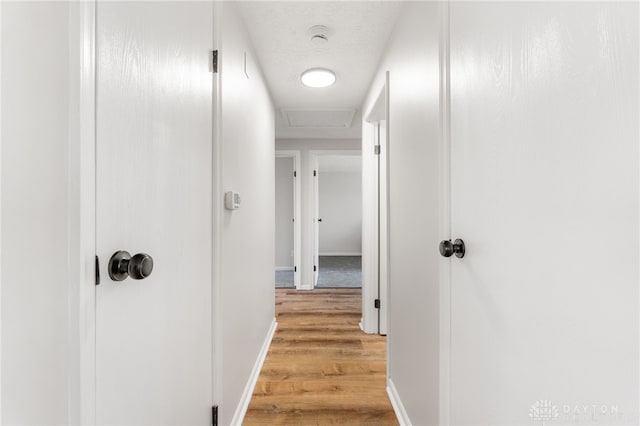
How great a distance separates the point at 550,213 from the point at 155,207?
907 mm

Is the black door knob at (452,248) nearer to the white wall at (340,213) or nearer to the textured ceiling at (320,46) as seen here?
the textured ceiling at (320,46)

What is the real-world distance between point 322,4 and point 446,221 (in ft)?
4.30

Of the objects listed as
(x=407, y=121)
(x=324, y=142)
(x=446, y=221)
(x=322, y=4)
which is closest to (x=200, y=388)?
(x=446, y=221)

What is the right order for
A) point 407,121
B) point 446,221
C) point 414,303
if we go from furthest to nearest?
point 407,121 → point 414,303 → point 446,221

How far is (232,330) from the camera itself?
147 centimetres

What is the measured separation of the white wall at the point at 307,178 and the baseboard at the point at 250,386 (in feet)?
5.68

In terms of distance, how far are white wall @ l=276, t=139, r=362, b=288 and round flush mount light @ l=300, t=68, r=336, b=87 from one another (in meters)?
1.88

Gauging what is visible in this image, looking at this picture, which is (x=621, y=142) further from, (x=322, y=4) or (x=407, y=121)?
(x=322, y=4)


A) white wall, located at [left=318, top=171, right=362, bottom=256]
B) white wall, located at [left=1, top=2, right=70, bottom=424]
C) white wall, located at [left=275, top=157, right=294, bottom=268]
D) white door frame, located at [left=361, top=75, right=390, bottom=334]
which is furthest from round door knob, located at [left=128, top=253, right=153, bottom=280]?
white wall, located at [left=318, top=171, right=362, bottom=256]

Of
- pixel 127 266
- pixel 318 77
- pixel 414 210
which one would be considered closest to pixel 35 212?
pixel 127 266

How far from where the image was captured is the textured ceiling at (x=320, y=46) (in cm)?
165

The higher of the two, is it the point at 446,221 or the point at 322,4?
the point at 322,4

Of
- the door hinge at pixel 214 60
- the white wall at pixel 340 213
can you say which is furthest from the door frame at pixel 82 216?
the white wall at pixel 340 213

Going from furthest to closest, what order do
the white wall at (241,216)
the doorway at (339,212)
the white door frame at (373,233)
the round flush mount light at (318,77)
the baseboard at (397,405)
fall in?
the doorway at (339,212)
the white door frame at (373,233)
the round flush mount light at (318,77)
the baseboard at (397,405)
the white wall at (241,216)
